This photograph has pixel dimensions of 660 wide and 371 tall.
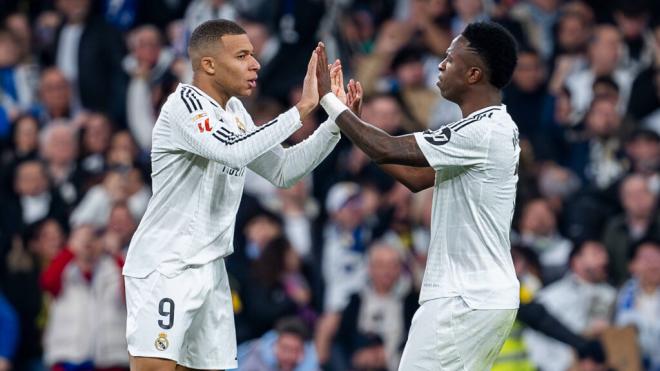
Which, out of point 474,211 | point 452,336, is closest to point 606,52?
point 474,211

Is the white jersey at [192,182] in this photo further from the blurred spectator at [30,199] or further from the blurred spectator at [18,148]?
the blurred spectator at [18,148]

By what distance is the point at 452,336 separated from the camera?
6.82 m

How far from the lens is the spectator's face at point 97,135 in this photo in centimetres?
1289

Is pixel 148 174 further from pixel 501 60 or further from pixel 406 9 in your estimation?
pixel 501 60

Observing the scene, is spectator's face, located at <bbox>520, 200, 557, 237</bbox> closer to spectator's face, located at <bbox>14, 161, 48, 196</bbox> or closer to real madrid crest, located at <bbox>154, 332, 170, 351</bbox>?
spectator's face, located at <bbox>14, 161, 48, 196</bbox>

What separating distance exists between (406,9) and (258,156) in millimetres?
6516

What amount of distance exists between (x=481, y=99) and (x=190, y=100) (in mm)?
1349

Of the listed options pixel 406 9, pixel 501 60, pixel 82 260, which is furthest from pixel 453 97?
pixel 406 9

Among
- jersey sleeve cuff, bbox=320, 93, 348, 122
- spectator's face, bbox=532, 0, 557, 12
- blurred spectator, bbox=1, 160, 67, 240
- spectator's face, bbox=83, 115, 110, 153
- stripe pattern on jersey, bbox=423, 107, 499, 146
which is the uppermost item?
spectator's face, bbox=532, 0, 557, 12

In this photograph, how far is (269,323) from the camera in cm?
1095

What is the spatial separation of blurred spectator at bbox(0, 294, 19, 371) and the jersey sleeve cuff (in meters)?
5.29

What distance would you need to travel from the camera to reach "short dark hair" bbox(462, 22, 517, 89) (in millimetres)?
7004

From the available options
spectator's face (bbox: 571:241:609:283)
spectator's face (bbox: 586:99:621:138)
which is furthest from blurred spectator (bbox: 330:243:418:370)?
spectator's face (bbox: 586:99:621:138)

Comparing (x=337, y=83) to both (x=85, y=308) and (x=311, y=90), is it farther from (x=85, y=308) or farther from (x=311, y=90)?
(x=85, y=308)
